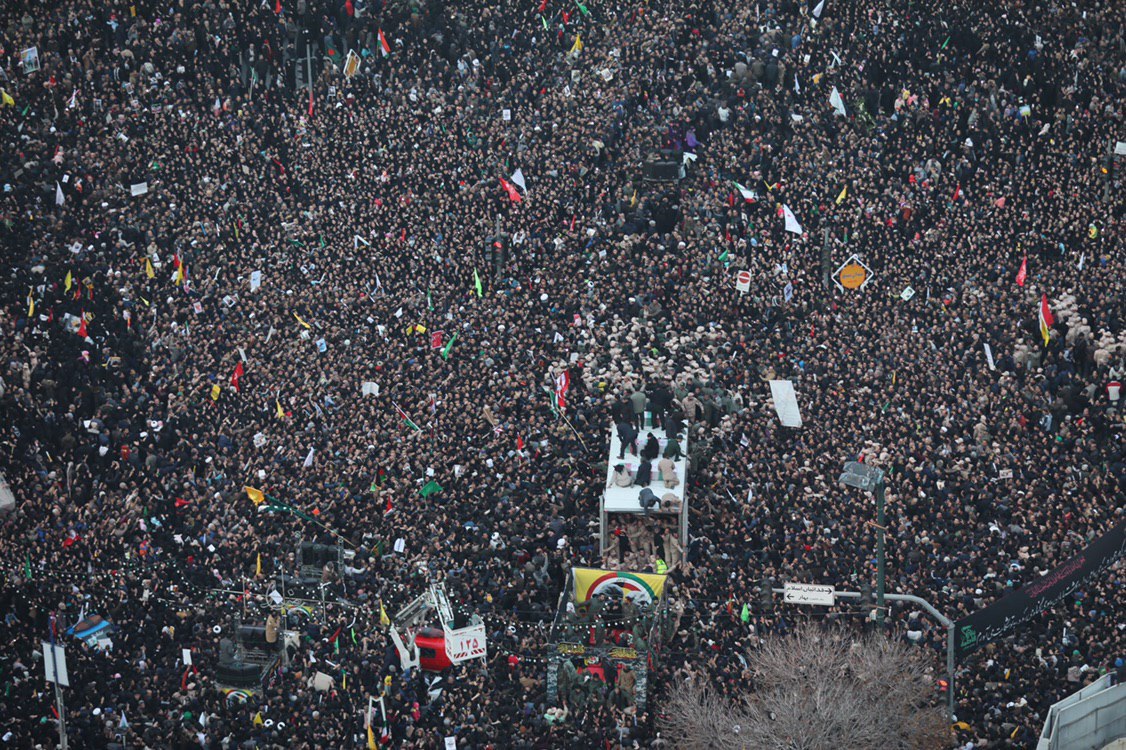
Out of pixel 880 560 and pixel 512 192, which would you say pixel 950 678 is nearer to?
pixel 880 560

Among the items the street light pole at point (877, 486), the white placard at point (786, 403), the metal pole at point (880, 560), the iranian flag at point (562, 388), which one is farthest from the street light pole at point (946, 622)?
the iranian flag at point (562, 388)

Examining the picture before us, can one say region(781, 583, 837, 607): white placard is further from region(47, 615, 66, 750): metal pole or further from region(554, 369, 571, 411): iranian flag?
region(47, 615, 66, 750): metal pole

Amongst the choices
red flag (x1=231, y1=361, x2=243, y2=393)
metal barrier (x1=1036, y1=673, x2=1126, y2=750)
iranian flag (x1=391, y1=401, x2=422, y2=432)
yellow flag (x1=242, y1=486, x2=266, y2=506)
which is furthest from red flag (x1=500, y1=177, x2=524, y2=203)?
metal barrier (x1=1036, y1=673, x2=1126, y2=750)

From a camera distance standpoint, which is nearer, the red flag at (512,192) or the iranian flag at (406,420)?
the iranian flag at (406,420)

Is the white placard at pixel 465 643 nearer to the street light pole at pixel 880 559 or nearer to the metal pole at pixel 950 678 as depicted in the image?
the street light pole at pixel 880 559

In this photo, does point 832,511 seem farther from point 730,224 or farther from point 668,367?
point 730,224

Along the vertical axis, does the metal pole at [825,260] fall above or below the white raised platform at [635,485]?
above
